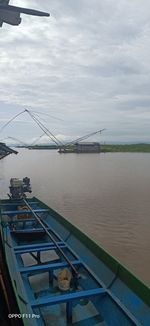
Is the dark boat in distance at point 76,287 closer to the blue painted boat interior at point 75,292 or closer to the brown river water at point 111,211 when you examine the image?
the blue painted boat interior at point 75,292

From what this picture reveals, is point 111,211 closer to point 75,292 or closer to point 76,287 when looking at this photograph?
point 76,287

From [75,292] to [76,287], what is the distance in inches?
21.6

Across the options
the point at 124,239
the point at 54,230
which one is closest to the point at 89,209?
the point at 124,239

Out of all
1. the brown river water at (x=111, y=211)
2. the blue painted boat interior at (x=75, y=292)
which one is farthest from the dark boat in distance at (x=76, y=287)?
the brown river water at (x=111, y=211)

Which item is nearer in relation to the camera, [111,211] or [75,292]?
[75,292]

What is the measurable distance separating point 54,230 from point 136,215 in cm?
822

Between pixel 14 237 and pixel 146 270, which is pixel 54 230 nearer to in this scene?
pixel 14 237

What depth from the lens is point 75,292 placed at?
674cm

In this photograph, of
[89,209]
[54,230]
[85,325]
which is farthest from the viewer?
[89,209]

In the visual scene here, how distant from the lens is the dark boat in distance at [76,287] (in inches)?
236

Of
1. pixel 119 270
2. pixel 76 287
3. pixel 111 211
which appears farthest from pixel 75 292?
pixel 111 211

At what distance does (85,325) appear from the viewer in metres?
6.25

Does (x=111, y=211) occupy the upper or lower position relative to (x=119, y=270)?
lower

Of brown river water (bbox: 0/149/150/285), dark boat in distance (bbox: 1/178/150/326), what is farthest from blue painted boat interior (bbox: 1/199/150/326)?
brown river water (bbox: 0/149/150/285)
